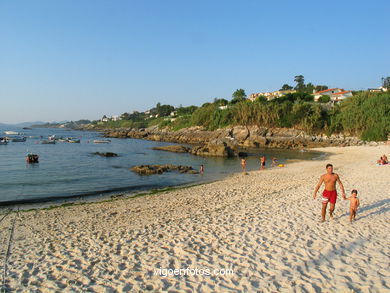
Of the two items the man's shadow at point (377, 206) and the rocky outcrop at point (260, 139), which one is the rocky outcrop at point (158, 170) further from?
the man's shadow at point (377, 206)

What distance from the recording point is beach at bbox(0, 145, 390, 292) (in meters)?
5.67

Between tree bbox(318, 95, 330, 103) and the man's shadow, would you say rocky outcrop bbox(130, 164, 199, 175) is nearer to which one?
the man's shadow

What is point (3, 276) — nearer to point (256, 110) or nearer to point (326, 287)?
point (326, 287)

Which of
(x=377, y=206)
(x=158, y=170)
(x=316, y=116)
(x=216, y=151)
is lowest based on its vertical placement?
(x=158, y=170)

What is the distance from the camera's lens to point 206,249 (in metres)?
7.36

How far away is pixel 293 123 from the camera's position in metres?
74.9

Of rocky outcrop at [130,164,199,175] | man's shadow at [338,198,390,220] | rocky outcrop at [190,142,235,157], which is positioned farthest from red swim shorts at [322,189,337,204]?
rocky outcrop at [190,142,235,157]

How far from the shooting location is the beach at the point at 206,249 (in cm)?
567

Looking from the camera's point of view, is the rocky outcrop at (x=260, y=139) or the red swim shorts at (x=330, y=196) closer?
the red swim shorts at (x=330, y=196)

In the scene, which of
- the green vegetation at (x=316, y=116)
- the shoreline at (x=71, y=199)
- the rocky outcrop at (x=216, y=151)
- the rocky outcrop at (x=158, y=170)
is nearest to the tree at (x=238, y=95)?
the green vegetation at (x=316, y=116)

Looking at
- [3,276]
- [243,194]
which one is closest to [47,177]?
[243,194]

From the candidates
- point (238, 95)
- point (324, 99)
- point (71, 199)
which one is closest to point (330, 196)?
point (71, 199)

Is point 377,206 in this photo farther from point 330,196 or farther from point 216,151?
point 216,151

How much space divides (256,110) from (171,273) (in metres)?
78.3
